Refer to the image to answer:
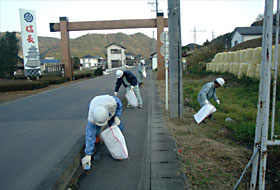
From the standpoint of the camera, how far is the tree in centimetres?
2509

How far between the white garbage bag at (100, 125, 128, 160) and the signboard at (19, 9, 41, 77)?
1615 cm

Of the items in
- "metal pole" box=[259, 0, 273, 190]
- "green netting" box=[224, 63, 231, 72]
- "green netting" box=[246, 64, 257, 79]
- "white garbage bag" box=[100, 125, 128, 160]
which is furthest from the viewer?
"green netting" box=[224, 63, 231, 72]

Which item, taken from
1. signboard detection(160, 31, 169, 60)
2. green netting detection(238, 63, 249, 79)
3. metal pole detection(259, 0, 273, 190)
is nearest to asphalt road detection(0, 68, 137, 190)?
metal pole detection(259, 0, 273, 190)

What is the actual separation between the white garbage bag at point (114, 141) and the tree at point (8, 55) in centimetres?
2442

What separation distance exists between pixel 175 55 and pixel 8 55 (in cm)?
2483

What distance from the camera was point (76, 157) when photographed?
3891mm

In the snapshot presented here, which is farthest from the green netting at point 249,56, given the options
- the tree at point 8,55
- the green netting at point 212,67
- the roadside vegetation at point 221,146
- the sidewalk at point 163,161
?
the tree at point 8,55

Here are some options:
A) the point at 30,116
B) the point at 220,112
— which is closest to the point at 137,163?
the point at 220,112

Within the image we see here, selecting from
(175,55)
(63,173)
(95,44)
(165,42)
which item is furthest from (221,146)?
(95,44)

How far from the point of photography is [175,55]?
262 inches

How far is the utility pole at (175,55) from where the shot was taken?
652cm

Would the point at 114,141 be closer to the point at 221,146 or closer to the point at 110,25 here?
the point at 221,146

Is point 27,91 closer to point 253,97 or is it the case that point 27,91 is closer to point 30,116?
point 30,116

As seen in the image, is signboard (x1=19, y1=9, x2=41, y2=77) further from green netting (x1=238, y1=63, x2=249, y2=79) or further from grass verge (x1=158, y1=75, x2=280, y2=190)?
green netting (x1=238, y1=63, x2=249, y2=79)
